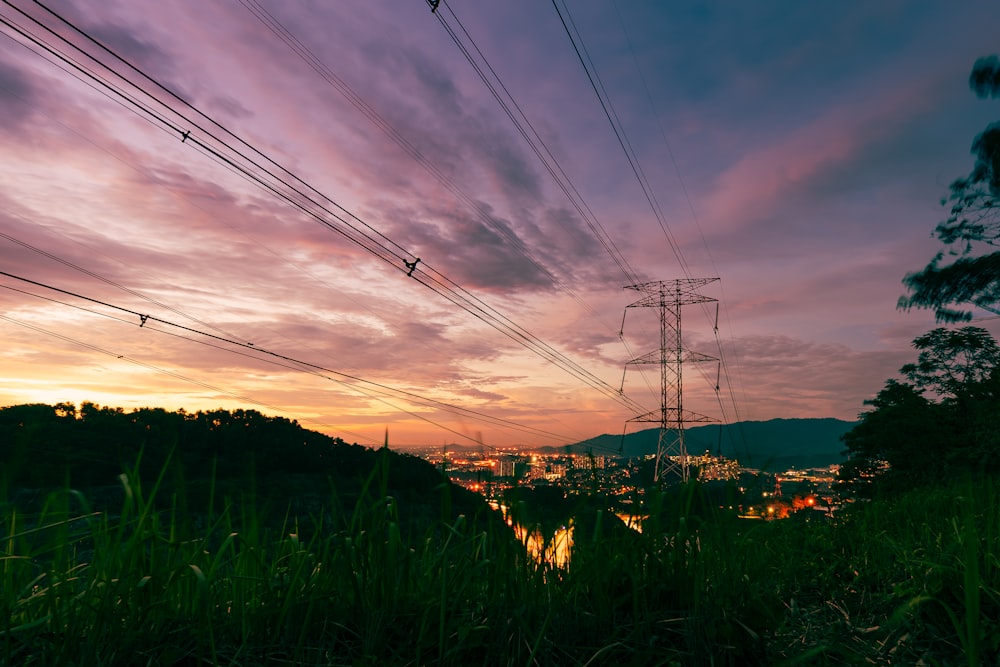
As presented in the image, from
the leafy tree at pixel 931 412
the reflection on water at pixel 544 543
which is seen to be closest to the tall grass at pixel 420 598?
the reflection on water at pixel 544 543

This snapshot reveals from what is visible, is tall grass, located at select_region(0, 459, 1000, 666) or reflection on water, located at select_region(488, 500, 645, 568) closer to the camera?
tall grass, located at select_region(0, 459, 1000, 666)

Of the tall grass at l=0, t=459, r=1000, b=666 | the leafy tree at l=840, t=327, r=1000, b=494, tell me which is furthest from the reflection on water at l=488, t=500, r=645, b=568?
the leafy tree at l=840, t=327, r=1000, b=494

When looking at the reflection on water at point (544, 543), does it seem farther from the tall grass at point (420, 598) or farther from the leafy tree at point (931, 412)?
the leafy tree at point (931, 412)

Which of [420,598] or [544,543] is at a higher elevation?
[544,543]

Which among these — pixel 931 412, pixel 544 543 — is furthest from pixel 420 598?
pixel 931 412

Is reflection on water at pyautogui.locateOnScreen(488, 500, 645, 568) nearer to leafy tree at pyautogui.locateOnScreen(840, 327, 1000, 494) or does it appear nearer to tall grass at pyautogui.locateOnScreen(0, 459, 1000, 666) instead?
tall grass at pyautogui.locateOnScreen(0, 459, 1000, 666)

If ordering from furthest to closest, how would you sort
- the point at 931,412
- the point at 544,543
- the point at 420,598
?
the point at 931,412 < the point at 544,543 < the point at 420,598

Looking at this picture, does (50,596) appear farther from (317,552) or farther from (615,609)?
(615,609)

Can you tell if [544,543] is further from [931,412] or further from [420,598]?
[931,412]
